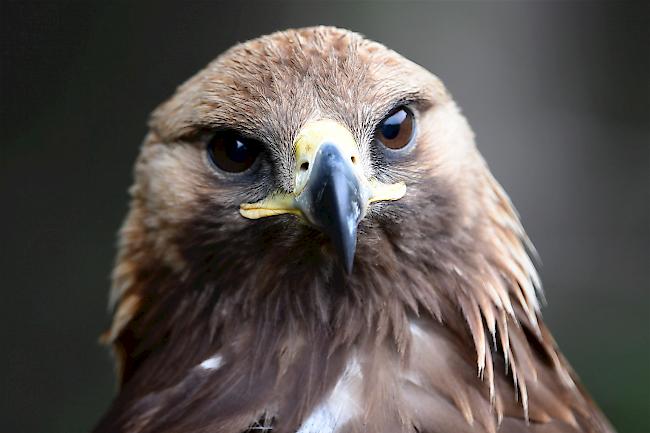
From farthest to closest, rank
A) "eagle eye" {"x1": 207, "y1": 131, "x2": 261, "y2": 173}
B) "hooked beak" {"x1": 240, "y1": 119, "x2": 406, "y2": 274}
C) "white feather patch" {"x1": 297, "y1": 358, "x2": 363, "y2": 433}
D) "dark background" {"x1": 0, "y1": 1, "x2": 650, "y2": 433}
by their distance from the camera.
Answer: "dark background" {"x1": 0, "y1": 1, "x2": 650, "y2": 433} < "eagle eye" {"x1": 207, "y1": 131, "x2": 261, "y2": 173} < "white feather patch" {"x1": 297, "y1": 358, "x2": 363, "y2": 433} < "hooked beak" {"x1": 240, "y1": 119, "x2": 406, "y2": 274}

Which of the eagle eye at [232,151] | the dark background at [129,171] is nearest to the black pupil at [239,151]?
the eagle eye at [232,151]

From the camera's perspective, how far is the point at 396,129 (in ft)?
5.63

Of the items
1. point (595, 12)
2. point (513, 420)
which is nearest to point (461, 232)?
point (513, 420)

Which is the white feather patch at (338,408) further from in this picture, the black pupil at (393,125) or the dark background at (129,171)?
the dark background at (129,171)

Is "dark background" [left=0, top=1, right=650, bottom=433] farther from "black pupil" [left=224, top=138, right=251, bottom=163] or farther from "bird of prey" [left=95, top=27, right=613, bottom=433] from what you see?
"black pupil" [left=224, top=138, right=251, bottom=163]

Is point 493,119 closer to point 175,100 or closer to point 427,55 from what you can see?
point 427,55

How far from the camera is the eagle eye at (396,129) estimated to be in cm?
168

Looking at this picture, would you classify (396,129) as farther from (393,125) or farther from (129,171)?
(129,171)

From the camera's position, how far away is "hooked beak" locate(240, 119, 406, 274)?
144 centimetres

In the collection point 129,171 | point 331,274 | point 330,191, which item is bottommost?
point 129,171

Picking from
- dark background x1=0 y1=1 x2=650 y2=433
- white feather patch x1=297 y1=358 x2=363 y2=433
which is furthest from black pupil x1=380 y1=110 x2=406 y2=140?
dark background x1=0 y1=1 x2=650 y2=433

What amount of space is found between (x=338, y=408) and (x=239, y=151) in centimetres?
50

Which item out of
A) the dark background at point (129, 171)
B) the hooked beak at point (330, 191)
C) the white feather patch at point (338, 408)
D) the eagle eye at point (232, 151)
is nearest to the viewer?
the hooked beak at point (330, 191)

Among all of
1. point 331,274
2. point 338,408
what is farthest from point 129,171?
point 338,408
